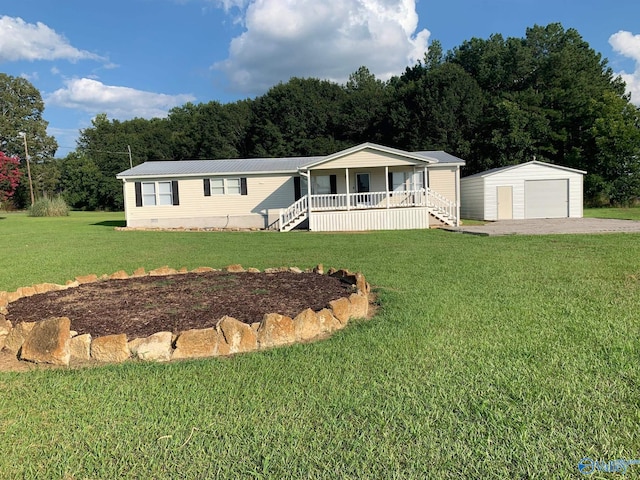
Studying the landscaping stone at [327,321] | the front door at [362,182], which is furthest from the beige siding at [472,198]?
the landscaping stone at [327,321]

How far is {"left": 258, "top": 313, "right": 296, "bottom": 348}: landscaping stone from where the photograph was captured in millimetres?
4016

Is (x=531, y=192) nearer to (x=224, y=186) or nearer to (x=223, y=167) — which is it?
(x=224, y=186)

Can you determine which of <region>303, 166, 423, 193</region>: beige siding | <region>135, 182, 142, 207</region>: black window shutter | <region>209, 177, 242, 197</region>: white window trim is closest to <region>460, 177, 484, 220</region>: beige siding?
<region>303, 166, 423, 193</region>: beige siding

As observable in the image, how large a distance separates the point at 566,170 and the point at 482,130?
1457cm

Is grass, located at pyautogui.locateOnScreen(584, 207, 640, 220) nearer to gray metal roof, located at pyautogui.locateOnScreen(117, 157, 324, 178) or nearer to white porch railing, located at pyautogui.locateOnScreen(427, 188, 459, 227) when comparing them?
white porch railing, located at pyautogui.locateOnScreen(427, 188, 459, 227)

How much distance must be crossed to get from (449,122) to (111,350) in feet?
119

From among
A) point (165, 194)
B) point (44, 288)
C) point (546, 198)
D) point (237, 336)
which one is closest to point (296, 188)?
point (165, 194)

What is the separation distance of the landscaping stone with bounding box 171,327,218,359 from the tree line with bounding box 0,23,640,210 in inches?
1274

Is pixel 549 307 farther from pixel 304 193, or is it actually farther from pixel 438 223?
pixel 304 193

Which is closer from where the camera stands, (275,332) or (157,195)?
(275,332)

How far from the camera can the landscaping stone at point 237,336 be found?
12.8ft

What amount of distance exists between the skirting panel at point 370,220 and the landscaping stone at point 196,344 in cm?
1546

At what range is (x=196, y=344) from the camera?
149 inches

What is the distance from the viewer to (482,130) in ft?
117
